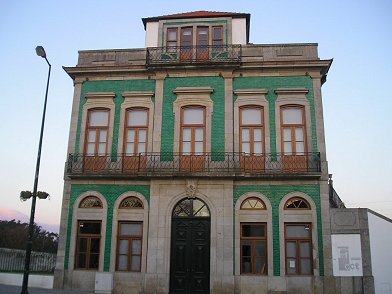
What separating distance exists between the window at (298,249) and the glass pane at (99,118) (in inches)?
346

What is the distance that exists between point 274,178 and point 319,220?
2312 millimetres

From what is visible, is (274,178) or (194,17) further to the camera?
(194,17)

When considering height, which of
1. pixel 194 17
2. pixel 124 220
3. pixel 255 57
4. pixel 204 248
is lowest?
pixel 204 248

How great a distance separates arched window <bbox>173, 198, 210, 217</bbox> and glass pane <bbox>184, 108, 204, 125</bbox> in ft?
10.7

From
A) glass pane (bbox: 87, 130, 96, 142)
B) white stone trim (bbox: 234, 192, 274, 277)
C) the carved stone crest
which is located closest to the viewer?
white stone trim (bbox: 234, 192, 274, 277)

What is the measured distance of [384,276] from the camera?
15844 mm

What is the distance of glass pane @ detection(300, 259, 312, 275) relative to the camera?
50.8ft

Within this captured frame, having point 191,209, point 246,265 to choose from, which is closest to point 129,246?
point 191,209

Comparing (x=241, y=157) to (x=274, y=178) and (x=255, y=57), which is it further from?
(x=255, y=57)

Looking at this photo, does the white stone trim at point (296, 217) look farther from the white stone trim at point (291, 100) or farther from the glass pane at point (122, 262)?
the glass pane at point (122, 262)

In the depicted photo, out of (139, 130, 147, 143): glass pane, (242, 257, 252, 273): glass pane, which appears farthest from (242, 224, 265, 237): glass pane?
(139, 130, 147, 143): glass pane

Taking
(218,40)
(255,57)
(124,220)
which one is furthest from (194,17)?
(124,220)

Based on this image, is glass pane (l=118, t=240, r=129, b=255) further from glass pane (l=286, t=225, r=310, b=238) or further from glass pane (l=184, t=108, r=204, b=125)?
glass pane (l=286, t=225, r=310, b=238)

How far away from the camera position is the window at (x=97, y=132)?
58.0 feet
